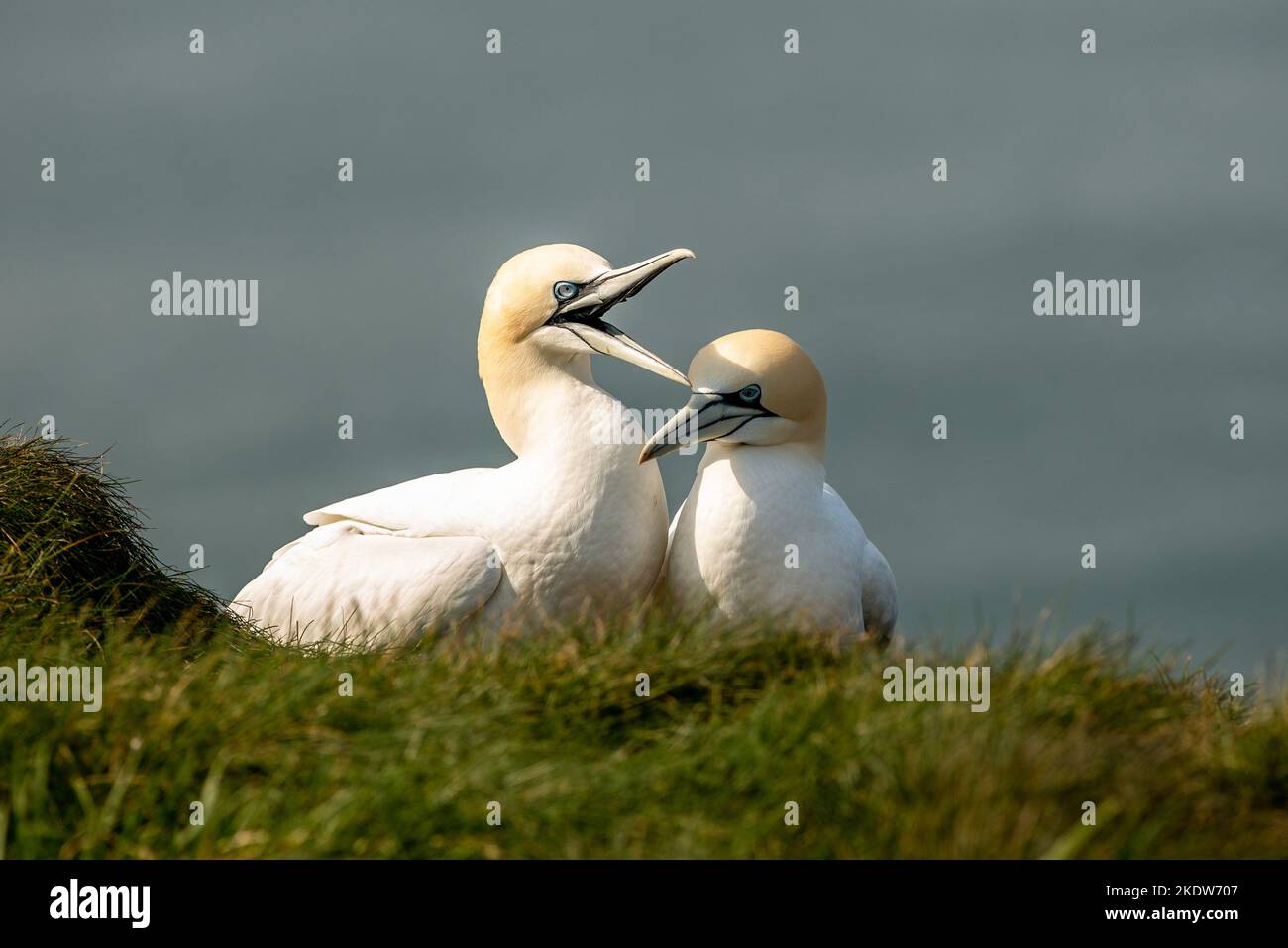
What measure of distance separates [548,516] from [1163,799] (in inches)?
190

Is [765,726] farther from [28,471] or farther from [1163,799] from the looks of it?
[28,471]

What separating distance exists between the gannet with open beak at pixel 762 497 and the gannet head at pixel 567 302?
0.51m

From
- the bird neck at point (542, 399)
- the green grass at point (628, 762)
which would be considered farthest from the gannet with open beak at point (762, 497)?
the green grass at point (628, 762)

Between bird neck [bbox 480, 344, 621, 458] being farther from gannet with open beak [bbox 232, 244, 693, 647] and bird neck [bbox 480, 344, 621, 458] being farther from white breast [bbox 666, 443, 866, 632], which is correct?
white breast [bbox 666, 443, 866, 632]

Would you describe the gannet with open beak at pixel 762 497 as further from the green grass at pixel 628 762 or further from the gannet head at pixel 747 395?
the green grass at pixel 628 762

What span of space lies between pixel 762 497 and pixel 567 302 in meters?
2.04

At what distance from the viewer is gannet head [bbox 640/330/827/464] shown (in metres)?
9.86

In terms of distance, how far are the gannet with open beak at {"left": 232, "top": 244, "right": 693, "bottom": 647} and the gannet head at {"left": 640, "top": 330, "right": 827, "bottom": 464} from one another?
0.31 meters

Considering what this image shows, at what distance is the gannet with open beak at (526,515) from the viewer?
10031mm

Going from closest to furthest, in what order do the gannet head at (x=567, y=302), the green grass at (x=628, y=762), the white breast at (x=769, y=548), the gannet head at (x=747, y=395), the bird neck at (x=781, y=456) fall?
the green grass at (x=628, y=762)
the white breast at (x=769, y=548)
the gannet head at (x=747, y=395)
the bird neck at (x=781, y=456)
the gannet head at (x=567, y=302)

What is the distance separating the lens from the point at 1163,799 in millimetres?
6414

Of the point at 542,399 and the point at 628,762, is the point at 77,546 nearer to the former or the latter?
the point at 542,399
